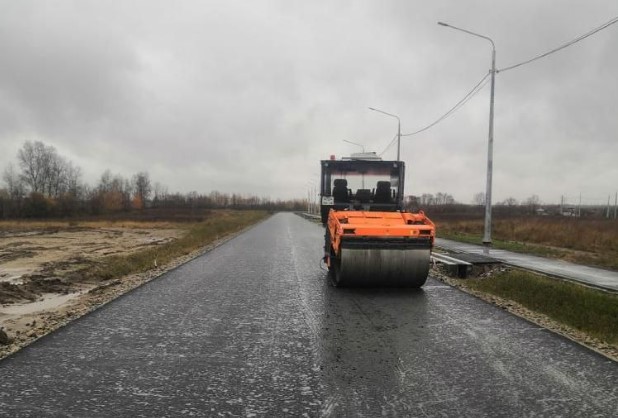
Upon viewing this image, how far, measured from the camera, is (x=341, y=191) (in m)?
12.8

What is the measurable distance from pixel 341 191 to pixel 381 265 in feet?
11.0

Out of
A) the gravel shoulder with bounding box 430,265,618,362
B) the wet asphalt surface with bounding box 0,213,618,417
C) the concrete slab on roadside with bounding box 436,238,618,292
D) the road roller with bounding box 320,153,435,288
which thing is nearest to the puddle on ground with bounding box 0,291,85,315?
the wet asphalt surface with bounding box 0,213,618,417

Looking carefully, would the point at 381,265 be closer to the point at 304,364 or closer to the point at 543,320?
the point at 543,320

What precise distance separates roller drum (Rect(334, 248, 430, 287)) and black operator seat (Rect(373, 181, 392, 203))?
9.83 ft

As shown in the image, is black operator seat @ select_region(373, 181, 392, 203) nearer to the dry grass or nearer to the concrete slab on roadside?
the concrete slab on roadside

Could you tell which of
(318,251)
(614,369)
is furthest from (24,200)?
(614,369)

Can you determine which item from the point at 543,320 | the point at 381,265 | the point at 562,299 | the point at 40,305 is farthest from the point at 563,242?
the point at 40,305

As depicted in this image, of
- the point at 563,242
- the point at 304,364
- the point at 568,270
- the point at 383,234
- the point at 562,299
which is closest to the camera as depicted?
the point at 304,364

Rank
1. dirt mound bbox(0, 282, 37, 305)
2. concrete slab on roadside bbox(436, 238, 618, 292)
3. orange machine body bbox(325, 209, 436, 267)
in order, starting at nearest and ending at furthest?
orange machine body bbox(325, 209, 436, 267) → dirt mound bbox(0, 282, 37, 305) → concrete slab on roadside bbox(436, 238, 618, 292)

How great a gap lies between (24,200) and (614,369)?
98.5 m

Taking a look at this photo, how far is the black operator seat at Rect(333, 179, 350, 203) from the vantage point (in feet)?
41.6

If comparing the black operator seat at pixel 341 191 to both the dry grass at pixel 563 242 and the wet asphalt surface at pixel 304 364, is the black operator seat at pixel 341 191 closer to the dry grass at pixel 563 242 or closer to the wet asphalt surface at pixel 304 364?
the wet asphalt surface at pixel 304 364

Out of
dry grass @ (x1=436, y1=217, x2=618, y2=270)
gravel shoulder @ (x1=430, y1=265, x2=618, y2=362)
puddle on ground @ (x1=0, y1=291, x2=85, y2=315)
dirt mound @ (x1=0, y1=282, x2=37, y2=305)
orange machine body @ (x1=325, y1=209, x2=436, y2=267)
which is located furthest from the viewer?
dry grass @ (x1=436, y1=217, x2=618, y2=270)

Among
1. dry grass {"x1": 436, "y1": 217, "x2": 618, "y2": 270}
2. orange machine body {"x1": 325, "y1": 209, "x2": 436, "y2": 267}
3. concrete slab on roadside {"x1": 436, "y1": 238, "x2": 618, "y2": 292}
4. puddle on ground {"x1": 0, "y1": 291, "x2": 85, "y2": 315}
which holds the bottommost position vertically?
puddle on ground {"x1": 0, "y1": 291, "x2": 85, "y2": 315}
